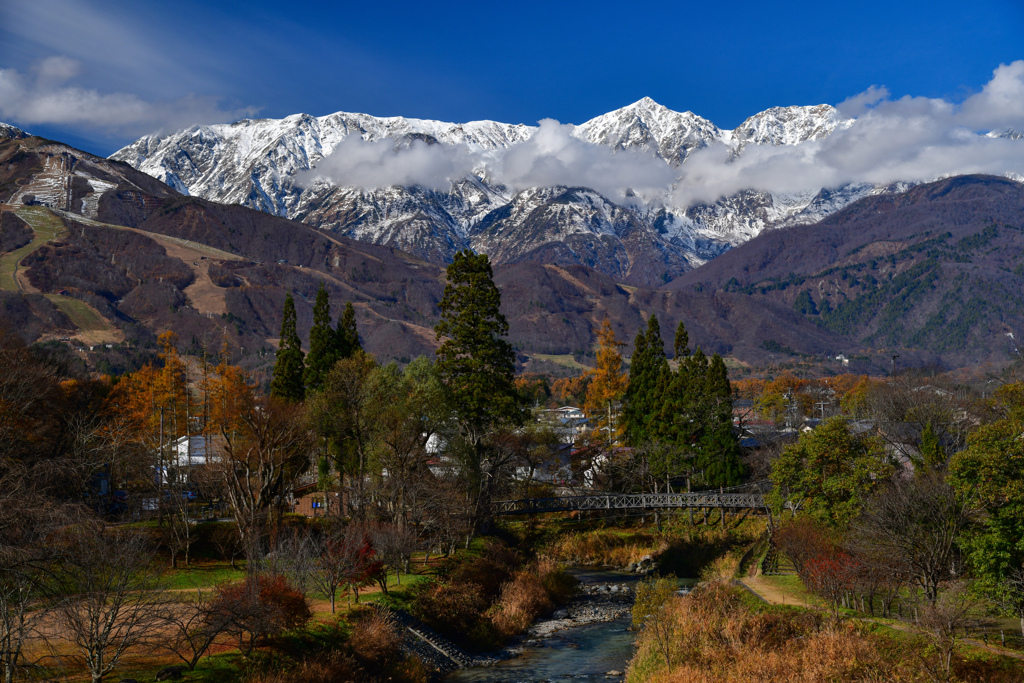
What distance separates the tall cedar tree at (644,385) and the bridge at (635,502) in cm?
934

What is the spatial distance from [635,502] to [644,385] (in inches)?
569

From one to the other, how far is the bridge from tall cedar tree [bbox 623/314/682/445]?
9.34 metres

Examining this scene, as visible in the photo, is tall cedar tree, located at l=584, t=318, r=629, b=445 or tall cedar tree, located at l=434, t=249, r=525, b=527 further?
tall cedar tree, located at l=584, t=318, r=629, b=445

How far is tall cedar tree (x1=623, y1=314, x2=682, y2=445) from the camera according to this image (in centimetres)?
7438

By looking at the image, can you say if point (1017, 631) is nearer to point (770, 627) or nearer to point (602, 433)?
point (770, 627)

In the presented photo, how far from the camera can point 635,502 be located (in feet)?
213

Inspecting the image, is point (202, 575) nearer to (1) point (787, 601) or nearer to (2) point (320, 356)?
(1) point (787, 601)

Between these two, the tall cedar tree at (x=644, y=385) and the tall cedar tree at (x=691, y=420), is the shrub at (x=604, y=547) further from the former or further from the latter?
the tall cedar tree at (x=644, y=385)

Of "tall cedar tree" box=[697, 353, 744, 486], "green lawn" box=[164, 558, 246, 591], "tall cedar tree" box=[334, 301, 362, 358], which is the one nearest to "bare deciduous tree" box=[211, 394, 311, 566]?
"green lawn" box=[164, 558, 246, 591]

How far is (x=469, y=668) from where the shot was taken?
1446 inches

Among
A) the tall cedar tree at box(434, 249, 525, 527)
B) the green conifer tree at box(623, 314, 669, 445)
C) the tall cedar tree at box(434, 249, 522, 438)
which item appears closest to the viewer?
the tall cedar tree at box(434, 249, 525, 527)

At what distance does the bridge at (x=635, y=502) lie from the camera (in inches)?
2469

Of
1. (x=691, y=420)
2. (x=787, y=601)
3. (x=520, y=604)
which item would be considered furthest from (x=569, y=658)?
(x=691, y=420)

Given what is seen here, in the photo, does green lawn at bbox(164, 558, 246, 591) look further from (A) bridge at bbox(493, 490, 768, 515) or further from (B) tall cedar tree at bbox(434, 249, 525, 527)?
(A) bridge at bbox(493, 490, 768, 515)
